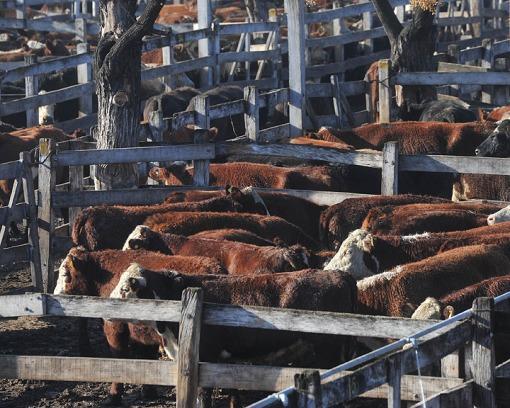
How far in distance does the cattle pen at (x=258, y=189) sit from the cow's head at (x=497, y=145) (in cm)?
136

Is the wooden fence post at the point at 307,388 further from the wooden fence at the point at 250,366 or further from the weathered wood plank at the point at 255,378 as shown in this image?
the weathered wood plank at the point at 255,378

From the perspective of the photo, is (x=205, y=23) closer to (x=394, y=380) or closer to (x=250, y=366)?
(x=250, y=366)

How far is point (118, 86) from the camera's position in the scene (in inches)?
589

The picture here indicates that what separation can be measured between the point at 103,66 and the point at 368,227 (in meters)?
4.04

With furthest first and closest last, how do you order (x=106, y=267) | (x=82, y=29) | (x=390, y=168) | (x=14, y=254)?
(x=82, y=29), (x=390, y=168), (x=14, y=254), (x=106, y=267)

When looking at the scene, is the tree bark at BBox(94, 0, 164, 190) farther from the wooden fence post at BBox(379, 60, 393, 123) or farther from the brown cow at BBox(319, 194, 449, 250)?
the wooden fence post at BBox(379, 60, 393, 123)

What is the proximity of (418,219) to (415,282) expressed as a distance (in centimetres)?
245

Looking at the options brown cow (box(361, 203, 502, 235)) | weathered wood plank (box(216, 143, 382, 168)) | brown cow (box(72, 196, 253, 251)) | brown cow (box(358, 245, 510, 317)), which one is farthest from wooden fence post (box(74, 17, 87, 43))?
brown cow (box(358, 245, 510, 317))

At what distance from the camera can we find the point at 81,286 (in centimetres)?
1095

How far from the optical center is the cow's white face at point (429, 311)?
9289mm

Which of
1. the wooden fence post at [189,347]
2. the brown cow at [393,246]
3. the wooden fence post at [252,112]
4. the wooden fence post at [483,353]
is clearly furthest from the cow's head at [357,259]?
the wooden fence post at [252,112]

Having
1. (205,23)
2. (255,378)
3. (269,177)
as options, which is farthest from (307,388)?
(205,23)

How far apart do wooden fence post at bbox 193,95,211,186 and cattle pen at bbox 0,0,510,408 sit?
0.02 meters

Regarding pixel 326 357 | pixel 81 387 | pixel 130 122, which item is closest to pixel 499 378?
pixel 326 357
